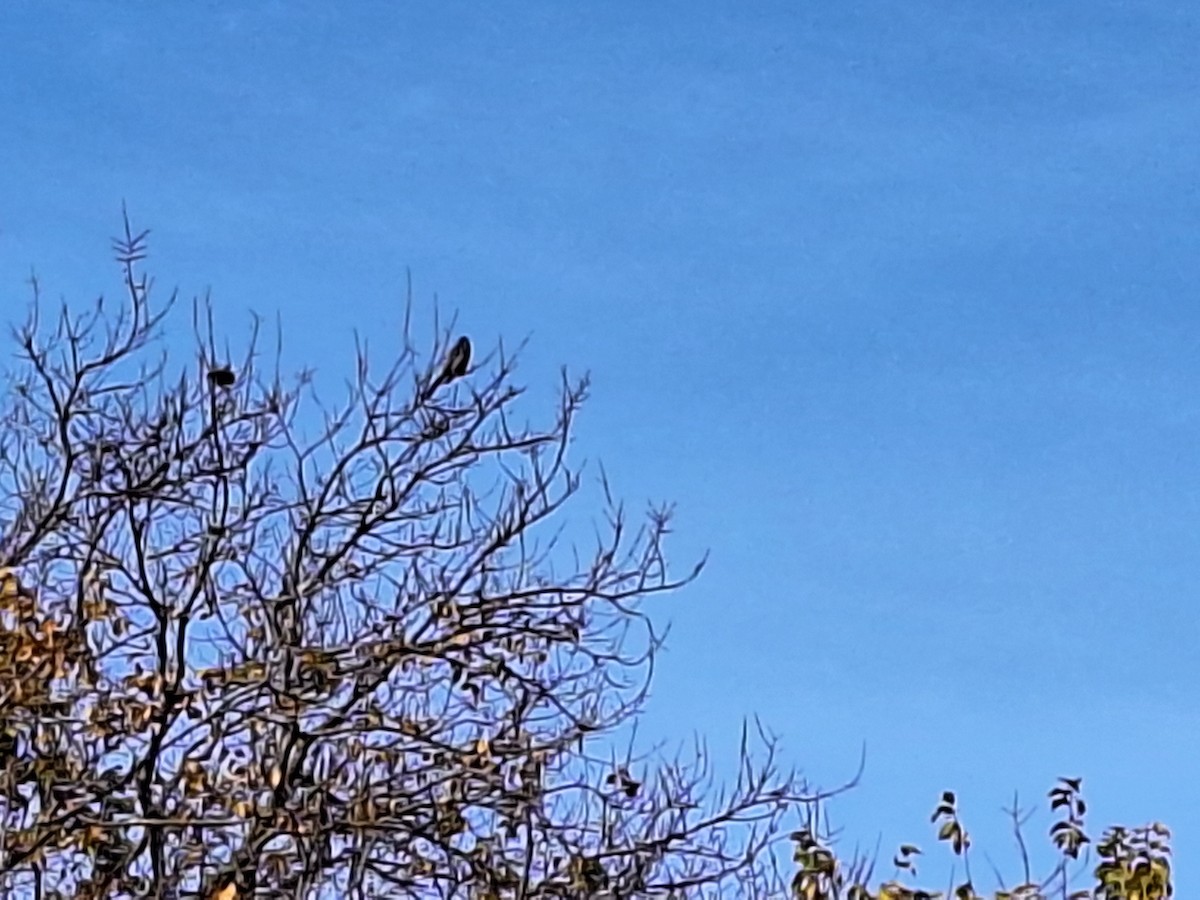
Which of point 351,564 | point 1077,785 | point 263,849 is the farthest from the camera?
point 351,564

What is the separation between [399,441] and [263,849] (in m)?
1.85

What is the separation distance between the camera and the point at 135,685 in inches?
398

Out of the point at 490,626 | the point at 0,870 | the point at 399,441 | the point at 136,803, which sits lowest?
the point at 0,870

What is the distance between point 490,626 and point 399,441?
0.91 m

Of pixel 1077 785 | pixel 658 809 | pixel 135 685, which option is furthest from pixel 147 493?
pixel 1077 785

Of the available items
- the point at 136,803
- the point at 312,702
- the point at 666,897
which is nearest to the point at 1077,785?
the point at 666,897

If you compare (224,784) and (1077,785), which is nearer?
(1077,785)

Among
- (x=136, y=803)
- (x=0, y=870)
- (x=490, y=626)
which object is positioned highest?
(x=490, y=626)

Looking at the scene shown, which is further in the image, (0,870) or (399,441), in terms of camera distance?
(399,441)

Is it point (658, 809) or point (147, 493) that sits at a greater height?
point (147, 493)

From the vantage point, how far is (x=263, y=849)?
974 cm

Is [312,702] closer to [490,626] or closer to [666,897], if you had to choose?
[490,626]

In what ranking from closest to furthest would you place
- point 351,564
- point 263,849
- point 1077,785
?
point 1077,785 < point 263,849 < point 351,564

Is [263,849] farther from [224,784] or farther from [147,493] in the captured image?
[147,493]
